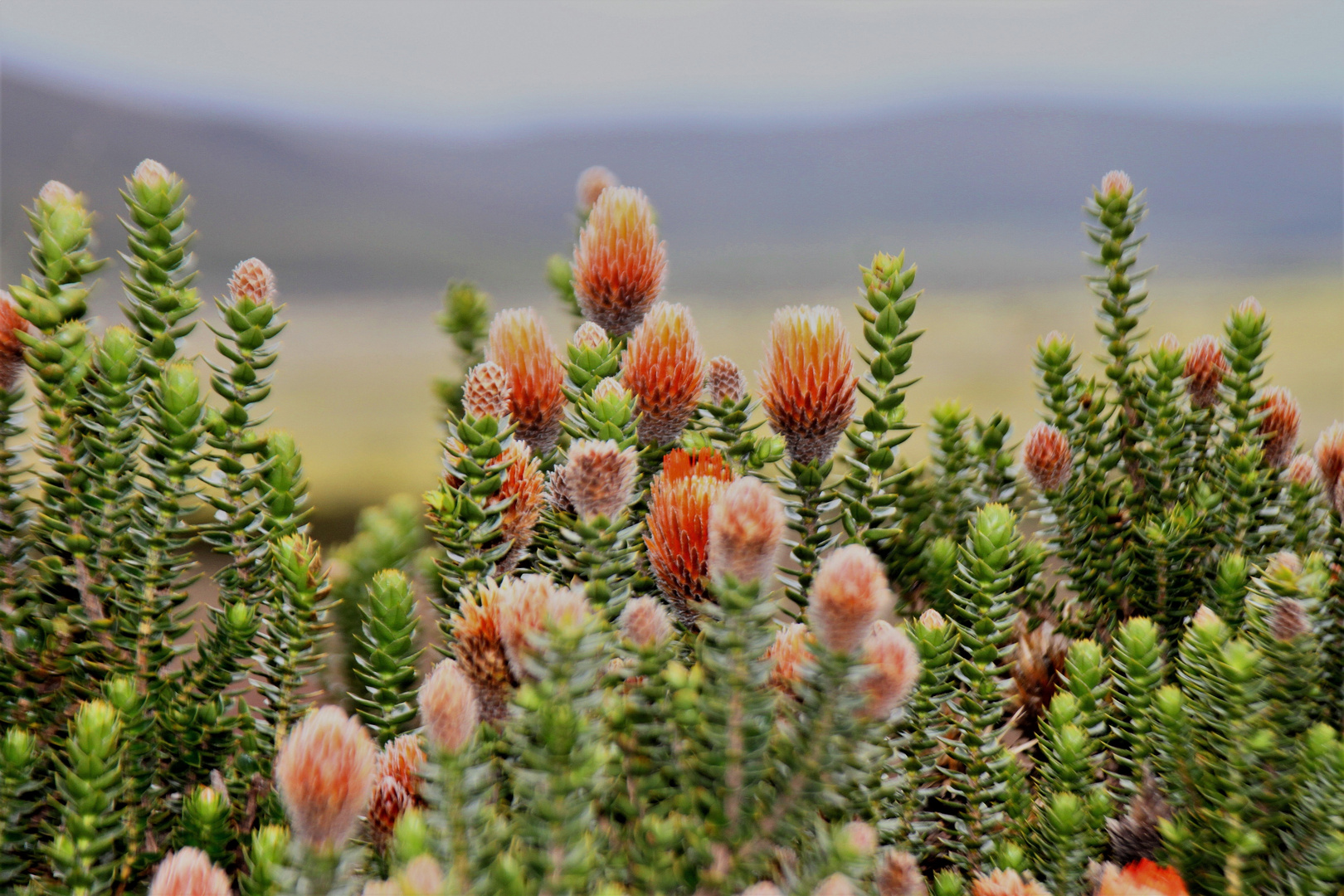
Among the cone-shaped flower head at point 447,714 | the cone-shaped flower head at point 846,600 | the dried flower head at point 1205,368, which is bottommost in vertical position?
the cone-shaped flower head at point 447,714

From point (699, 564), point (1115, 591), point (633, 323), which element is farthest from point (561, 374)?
point (1115, 591)

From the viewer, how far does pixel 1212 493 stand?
0.75 metres

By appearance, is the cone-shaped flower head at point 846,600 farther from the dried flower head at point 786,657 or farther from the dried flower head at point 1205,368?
the dried flower head at point 1205,368

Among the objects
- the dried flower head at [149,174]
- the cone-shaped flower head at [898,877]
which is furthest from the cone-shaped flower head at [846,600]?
the dried flower head at [149,174]

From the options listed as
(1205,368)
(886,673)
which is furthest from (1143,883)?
(1205,368)

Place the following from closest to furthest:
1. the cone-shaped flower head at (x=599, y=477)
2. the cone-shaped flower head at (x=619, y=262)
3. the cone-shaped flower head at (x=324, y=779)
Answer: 1. the cone-shaped flower head at (x=324, y=779)
2. the cone-shaped flower head at (x=599, y=477)
3. the cone-shaped flower head at (x=619, y=262)

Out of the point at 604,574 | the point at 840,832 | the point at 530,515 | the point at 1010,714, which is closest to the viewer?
the point at 840,832

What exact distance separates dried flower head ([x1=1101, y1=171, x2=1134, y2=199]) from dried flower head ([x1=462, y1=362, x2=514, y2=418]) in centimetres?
58

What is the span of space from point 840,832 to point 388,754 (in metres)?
0.26

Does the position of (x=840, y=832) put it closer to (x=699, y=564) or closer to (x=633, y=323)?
(x=699, y=564)

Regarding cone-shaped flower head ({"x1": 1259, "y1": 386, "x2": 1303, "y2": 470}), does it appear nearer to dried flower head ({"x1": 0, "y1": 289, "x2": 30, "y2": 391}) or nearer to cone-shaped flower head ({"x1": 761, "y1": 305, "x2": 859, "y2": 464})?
cone-shaped flower head ({"x1": 761, "y1": 305, "x2": 859, "y2": 464})

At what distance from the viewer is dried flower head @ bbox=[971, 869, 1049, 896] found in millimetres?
444

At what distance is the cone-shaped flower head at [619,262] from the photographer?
0.68 meters

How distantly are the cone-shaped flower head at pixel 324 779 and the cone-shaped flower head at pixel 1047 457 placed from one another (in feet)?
1.86
